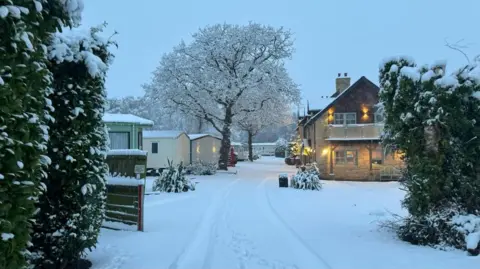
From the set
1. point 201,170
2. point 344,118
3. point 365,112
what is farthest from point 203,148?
point 365,112

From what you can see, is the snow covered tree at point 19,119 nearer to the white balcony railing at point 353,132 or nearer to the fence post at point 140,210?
the fence post at point 140,210

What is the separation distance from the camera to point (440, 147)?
654 cm

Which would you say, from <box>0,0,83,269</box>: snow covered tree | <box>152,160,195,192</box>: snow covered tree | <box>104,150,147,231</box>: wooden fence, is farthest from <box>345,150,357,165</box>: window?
<box>0,0,83,269</box>: snow covered tree

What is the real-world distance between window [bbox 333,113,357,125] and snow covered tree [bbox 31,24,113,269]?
2095 centimetres

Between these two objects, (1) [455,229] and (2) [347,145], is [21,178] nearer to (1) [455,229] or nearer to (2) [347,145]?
(1) [455,229]

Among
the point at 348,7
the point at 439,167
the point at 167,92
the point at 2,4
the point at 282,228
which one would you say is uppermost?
the point at 348,7

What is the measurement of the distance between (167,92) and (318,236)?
2173cm

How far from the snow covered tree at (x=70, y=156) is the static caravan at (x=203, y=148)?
25.8 m

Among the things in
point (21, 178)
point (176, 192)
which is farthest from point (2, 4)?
point (176, 192)

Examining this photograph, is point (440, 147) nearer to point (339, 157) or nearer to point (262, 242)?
point (262, 242)

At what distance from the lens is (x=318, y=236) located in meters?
7.18

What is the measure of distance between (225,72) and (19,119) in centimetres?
2456

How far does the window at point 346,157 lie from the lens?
78.4 ft

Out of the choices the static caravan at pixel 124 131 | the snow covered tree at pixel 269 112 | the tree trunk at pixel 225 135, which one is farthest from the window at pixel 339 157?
the static caravan at pixel 124 131
